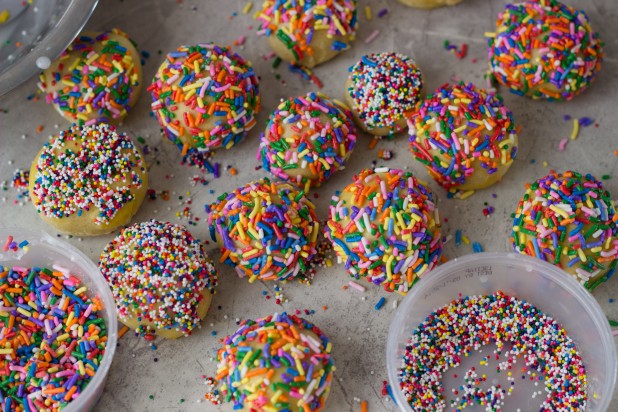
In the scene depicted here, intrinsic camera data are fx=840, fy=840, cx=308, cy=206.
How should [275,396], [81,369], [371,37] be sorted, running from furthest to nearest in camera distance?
[371,37] → [81,369] → [275,396]

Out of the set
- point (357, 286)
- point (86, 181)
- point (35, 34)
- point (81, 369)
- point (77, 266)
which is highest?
point (35, 34)

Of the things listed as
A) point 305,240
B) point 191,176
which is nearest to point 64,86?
point 191,176

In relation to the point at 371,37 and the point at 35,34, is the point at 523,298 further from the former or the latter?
the point at 35,34

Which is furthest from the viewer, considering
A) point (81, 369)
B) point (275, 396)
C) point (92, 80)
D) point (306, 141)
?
point (92, 80)

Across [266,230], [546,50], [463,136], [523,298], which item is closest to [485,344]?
[523,298]

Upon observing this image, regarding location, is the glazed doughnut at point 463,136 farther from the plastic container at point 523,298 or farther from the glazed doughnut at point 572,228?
the plastic container at point 523,298

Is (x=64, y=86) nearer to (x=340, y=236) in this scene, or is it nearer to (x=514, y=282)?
(x=340, y=236)

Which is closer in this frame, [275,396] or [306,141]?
[275,396]

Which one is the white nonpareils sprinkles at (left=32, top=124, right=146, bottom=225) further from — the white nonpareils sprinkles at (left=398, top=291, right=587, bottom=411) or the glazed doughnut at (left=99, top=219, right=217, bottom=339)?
the white nonpareils sprinkles at (left=398, top=291, right=587, bottom=411)

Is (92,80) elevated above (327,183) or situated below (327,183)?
above
